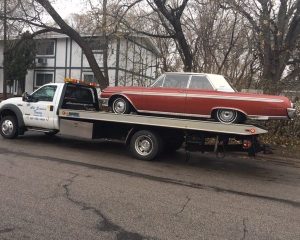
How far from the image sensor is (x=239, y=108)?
31.0 feet

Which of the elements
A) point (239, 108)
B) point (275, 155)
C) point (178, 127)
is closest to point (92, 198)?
point (178, 127)

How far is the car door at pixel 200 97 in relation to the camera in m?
9.86

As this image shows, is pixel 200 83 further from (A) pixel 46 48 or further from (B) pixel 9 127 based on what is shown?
(A) pixel 46 48

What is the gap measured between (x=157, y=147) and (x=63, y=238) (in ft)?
17.5

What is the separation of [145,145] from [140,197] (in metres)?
3.60

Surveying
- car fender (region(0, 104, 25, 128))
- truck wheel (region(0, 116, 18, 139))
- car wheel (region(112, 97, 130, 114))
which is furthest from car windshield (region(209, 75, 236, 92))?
truck wheel (region(0, 116, 18, 139))

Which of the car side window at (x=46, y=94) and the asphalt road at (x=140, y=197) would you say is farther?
the car side window at (x=46, y=94)

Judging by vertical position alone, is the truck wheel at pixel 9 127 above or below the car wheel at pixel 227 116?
below

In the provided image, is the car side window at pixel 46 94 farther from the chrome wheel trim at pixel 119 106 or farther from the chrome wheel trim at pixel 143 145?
the chrome wheel trim at pixel 143 145

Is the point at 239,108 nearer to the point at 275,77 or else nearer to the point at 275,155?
the point at 275,155

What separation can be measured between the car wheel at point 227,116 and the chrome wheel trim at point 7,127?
20.6ft

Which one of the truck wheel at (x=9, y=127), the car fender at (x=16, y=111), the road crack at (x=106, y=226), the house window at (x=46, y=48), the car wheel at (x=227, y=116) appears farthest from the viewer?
the house window at (x=46, y=48)

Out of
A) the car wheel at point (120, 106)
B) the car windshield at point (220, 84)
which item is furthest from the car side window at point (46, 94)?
the car windshield at point (220, 84)

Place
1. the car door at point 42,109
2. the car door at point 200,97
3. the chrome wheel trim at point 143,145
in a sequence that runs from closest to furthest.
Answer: the car door at point 200,97
the chrome wheel trim at point 143,145
the car door at point 42,109
